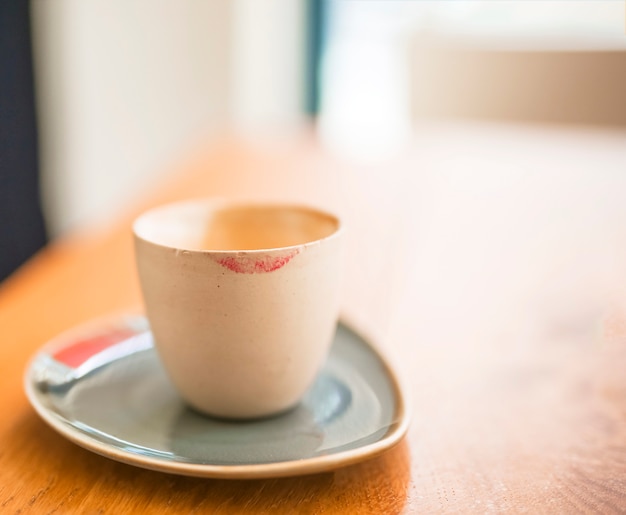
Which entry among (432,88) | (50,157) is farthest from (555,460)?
(432,88)

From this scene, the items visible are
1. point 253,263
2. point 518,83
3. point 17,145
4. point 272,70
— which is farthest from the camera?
point 272,70

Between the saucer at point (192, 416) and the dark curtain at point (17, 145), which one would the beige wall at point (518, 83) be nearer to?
the dark curtain at point (17, 145)

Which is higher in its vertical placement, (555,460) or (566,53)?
(566,53)

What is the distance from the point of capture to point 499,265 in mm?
719

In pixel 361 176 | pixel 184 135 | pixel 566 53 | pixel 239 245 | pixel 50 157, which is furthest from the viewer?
pixel 184 135

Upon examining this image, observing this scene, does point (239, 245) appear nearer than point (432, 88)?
Yes

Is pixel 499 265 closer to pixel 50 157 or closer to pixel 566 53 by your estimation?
pixel 50 157

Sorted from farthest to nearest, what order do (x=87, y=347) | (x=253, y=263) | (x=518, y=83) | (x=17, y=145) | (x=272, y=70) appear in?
(x=272, y=70) → (x=518, y=83) → (x=17, y=145) → (x=87, y=347) → (x=253, y=263)

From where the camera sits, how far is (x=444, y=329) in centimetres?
56

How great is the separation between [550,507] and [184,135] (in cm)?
228

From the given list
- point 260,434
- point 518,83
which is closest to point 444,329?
point 260,434

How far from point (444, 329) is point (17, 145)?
1.21 m

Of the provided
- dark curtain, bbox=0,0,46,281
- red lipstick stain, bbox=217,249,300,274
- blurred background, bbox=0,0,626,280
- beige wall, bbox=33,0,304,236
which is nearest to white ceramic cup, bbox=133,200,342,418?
red lipstick stain, bbox=217,249,300,274

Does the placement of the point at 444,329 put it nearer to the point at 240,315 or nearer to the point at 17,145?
the point at 240,315
